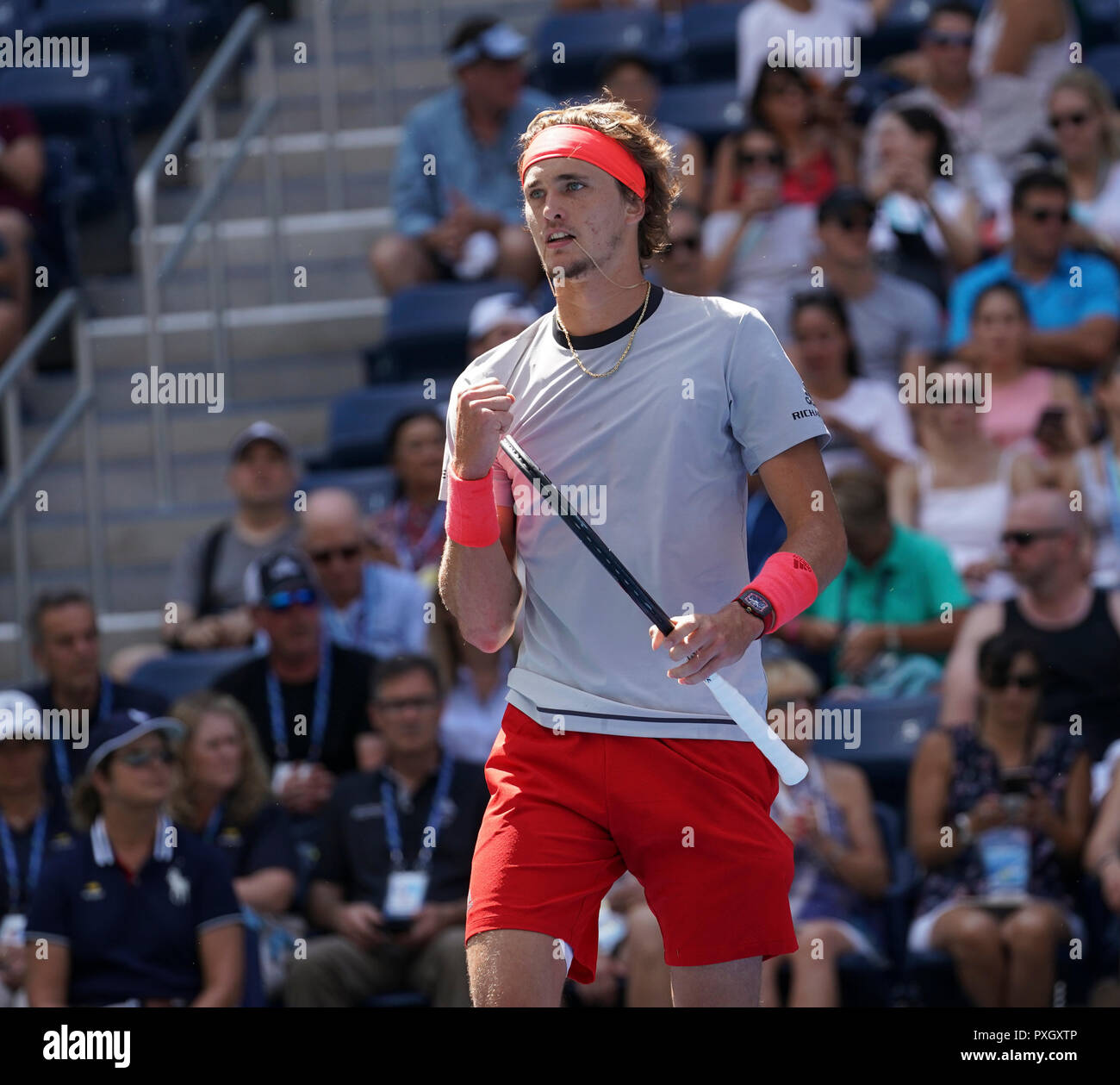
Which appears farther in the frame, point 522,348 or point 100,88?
point 100,88

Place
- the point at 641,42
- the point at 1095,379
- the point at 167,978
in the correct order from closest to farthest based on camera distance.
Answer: the point at 167,978
the point at 1095,379
the point at 641,42

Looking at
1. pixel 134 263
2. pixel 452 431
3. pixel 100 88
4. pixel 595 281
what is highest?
pixel 100 88

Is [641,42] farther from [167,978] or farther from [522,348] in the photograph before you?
[522,348]

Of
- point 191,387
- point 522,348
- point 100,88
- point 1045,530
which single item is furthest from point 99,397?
point 522,348

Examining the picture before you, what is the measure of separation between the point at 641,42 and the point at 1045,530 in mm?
3711

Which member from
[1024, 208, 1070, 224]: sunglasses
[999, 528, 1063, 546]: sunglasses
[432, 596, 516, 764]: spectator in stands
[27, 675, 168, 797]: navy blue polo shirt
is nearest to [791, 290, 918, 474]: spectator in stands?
[999, 528, 1063, 546]: sunglasses

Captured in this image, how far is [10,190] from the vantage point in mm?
7816

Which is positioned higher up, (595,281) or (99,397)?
(99,397)

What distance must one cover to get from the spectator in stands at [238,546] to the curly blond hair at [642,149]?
3392 mm

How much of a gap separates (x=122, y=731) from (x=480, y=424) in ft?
9.41

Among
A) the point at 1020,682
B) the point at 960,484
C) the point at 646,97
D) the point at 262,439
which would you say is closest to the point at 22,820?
the point at 262,439

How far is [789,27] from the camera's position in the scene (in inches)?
315

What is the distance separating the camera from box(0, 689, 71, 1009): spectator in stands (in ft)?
18.9

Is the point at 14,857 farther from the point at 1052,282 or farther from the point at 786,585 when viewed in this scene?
the point at 1052,282
